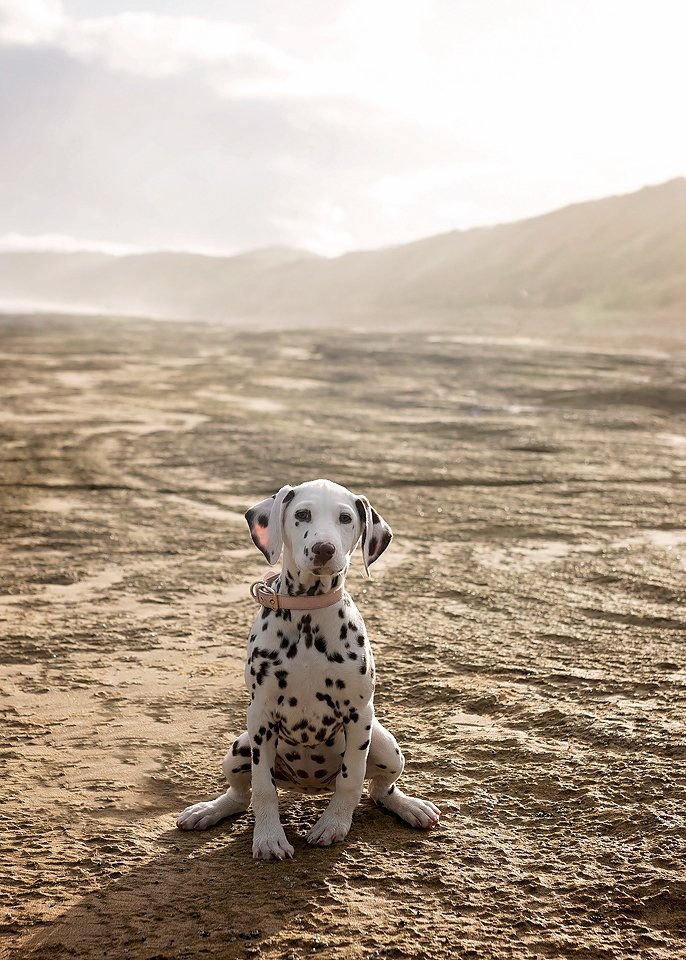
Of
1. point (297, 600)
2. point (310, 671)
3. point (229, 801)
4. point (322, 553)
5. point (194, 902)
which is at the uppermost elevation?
point (322, 553)

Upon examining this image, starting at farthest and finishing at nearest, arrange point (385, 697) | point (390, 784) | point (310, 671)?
point (385, 697), point (390, 784), point (310, 671)

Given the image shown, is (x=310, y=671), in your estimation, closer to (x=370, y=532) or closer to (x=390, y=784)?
(x=370, y=532)

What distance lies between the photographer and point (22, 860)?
3.60 m

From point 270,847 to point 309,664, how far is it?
2.21ft

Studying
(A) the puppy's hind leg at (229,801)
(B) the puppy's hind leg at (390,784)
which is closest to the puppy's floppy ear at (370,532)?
(B) the puppy's hind leg at (390,784)

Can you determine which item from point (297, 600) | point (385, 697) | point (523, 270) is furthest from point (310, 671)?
point (523, 270)

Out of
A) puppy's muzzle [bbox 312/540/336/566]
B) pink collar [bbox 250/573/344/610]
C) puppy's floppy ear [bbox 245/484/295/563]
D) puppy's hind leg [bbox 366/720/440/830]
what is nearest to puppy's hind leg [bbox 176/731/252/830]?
puppy's hind leg [bbox 366/720/440/830]

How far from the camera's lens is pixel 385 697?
17.0 feet

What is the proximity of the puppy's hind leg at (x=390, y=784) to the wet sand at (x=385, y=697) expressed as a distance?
0.17ft

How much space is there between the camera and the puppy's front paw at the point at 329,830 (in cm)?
359

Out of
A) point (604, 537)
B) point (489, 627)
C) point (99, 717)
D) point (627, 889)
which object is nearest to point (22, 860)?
point (99, 717)

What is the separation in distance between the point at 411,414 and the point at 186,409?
3748mm

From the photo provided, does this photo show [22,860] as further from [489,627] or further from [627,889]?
[489,627]

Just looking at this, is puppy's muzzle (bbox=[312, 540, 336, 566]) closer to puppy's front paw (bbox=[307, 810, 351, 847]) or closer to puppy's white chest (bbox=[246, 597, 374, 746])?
puppy's white chest (bbox=[246, 597, 374, 746])
